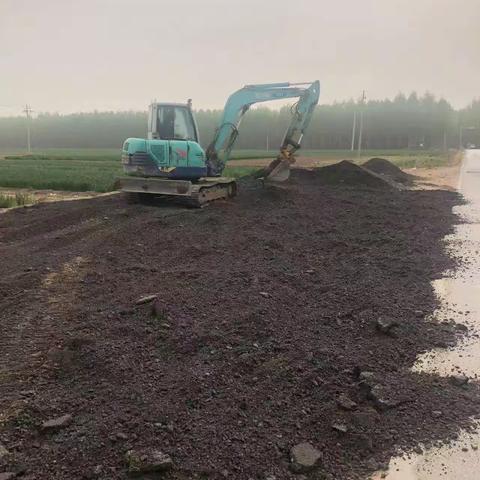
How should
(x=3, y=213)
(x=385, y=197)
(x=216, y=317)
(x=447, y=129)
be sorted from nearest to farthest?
1. (x=216, y=317)
2. (x=3, y=213)
3. (x=385, y=197)
4. (x=447, y=129)

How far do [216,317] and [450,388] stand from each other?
242 centimetres

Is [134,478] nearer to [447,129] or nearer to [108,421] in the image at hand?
[108,421]

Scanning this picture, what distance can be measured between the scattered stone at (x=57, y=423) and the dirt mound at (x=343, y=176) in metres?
16.2

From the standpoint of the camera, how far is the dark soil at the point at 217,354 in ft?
11.6

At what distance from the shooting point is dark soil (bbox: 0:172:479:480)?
353cm

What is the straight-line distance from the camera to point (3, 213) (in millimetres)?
13922

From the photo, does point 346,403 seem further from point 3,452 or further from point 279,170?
point 279,170

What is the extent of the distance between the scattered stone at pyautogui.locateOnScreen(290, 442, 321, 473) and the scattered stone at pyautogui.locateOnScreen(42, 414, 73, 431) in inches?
63.0

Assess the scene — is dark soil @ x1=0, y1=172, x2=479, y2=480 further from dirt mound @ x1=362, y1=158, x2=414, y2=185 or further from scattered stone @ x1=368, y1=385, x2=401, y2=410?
dirt mound @ x1=362, y1=158, x2=414, y2=185

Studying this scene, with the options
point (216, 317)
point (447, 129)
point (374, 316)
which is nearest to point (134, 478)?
point (216, 317)

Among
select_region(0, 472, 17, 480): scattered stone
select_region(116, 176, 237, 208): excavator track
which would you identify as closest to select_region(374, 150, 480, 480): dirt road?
select_region(0, 472, 17, 480): scattered stone

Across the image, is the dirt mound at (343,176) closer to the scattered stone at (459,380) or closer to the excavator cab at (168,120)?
the excavator cab at (168,120)

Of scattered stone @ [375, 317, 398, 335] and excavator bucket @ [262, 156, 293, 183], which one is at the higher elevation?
excavator bucket @ [262, 156, 293, 183]

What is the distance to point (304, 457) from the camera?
11.2 ft
